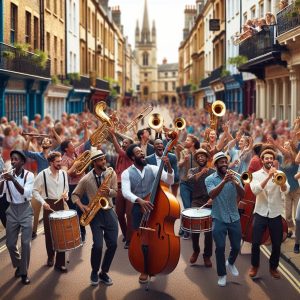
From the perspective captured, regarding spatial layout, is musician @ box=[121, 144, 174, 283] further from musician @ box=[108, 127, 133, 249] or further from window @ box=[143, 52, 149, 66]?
window @ box=[143, 52, 149, 66]

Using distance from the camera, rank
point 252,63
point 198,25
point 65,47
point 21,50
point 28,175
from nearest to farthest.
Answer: point 28,175 < point 21,50 < point 252,63 < point 65,47 < point 198,25

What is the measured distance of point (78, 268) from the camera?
28.1ft

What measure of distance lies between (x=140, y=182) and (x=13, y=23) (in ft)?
55.0

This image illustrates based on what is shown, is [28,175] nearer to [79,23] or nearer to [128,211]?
[128,211]

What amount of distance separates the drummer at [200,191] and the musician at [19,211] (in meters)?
2.40

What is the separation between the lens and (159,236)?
7.29 meters

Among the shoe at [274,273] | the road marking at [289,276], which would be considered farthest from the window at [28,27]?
the shoe at [274,273]

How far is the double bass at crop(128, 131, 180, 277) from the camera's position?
23.7ft

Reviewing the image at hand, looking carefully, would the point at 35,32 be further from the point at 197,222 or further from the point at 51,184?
the point at 197,222

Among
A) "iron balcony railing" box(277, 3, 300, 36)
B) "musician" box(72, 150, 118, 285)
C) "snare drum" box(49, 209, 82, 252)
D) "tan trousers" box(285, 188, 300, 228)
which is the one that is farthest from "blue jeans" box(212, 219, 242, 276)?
"iron balcony railing" box(277, 3, 300, 36)

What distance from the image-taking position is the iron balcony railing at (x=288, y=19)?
17.0 m

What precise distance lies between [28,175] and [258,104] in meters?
22.2

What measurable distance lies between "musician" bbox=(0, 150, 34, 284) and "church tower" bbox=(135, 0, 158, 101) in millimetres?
147029

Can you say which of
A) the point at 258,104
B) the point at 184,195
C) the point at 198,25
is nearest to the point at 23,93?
the point at 258,104
